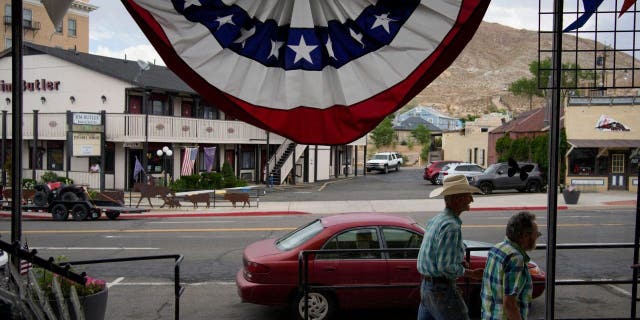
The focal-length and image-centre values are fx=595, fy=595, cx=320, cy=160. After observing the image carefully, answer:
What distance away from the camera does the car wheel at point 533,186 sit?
32000 millimetres

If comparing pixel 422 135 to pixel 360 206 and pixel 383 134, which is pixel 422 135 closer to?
pixel 383 134

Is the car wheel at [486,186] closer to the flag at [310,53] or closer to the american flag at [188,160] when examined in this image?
the american flag at [188,160]

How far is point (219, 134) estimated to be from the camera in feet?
117

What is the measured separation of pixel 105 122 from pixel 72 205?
10.9m

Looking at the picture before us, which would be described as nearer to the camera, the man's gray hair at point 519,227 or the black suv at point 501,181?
the man's gray hair at point 519,227

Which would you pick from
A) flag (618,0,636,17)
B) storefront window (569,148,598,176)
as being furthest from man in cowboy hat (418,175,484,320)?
storefront window (569,148,598,176)

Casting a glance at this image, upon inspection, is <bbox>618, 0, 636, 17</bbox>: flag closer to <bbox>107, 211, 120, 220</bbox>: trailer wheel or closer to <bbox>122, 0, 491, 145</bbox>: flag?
<bbox>122, 0, 491, 145</bbox>: flag

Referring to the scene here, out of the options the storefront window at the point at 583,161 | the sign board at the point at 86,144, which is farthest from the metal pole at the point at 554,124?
the storefront window at the point at 583,161

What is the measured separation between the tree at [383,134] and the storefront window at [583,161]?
4371cm

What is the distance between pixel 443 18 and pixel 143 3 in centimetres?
122

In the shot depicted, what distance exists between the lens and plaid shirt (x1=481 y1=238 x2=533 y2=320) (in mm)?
3775

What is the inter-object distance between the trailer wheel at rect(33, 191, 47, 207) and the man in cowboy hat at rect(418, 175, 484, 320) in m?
19.3

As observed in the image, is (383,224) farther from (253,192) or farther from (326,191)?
(326,191)

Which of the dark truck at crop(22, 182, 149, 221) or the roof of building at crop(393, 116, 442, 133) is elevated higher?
the roof of building at crop(393, 116, 442, 133)
